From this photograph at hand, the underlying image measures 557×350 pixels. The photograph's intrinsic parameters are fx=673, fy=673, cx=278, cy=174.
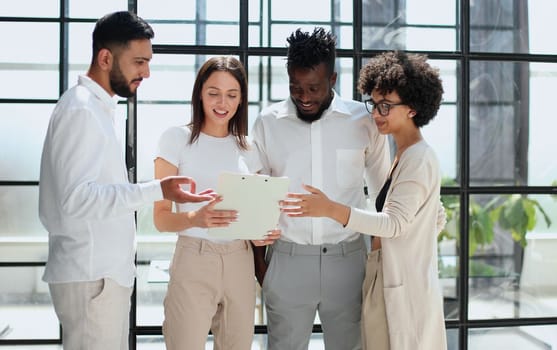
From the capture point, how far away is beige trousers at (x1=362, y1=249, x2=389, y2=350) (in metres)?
2.37

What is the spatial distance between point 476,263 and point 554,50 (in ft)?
3.50

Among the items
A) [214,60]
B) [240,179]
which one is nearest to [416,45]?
[214,60]

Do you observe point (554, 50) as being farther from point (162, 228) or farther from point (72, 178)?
point (72, 178)

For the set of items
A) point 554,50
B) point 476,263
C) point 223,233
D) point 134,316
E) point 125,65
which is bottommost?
point 134,316

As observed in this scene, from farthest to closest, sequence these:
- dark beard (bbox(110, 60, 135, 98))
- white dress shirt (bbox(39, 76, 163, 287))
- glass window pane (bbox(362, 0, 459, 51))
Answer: glass window pane (bbox(362, 0, 459, 51)), dark beard (bbox(110, 60, 135, 98)), white dress shirt (bbox(39, 76, 163, 287))

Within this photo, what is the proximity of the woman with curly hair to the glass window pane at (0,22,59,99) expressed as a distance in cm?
134

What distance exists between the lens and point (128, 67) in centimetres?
215

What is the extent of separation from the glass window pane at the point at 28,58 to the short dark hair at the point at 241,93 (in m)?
0.86

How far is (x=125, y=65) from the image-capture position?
2145mm

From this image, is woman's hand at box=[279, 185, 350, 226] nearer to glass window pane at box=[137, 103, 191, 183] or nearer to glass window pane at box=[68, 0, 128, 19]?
glass window pane at box=[137, 103, 191, 183]

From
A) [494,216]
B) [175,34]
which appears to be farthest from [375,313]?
[175,34]

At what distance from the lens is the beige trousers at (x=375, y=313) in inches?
93.3

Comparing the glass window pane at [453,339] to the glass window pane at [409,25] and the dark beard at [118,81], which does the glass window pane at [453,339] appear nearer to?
the glass window pane at [409,25]

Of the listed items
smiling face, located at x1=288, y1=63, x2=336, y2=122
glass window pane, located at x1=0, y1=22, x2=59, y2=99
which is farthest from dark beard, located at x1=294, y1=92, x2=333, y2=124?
glass window pane, located at x1=0, y1=22, x2=59, y2=99
